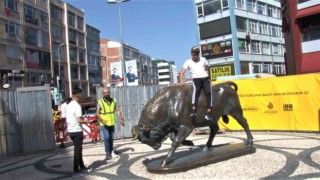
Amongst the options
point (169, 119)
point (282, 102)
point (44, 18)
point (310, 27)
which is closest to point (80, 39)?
point (44, 18)

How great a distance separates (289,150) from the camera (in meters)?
11.2

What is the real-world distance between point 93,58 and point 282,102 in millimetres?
80507

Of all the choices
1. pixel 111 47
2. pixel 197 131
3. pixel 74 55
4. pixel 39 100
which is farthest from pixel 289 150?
pixel 111 47

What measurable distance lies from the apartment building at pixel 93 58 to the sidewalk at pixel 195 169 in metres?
77.7

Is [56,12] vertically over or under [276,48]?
over

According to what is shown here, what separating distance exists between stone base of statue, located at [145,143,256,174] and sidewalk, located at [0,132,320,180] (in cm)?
11

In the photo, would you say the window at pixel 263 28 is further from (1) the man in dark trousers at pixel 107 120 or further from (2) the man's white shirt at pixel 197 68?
(2) the man's white shirt at pixel 197 68

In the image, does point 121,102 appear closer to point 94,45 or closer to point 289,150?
point 289,150

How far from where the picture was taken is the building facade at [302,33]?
30234mm

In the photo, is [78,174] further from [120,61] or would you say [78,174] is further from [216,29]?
[120,61]

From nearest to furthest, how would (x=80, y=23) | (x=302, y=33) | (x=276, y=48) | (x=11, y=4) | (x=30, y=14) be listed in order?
(x=302, y=33) → (x=11, y=4) → (x=30, y=14) → (x=276, y=48) → (x=80, y=23)

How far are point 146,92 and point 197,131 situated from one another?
3273 millimetres

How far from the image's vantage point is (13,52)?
184ft

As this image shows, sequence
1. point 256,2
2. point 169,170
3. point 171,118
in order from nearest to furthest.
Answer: point 169,170
point 171,118
point 256,2
